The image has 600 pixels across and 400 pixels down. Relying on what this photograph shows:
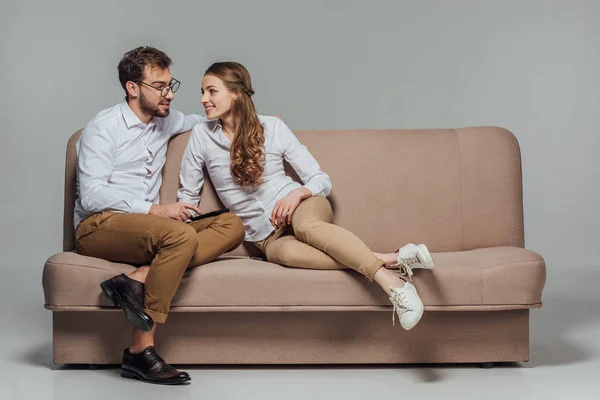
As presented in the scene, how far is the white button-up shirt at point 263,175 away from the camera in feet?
15.8

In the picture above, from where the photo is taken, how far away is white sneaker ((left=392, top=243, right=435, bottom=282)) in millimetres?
4191

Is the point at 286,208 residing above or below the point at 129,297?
above

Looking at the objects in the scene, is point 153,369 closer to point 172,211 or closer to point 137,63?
point 172,211

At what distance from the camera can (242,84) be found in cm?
482

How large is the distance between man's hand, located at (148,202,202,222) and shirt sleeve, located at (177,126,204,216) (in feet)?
0.78

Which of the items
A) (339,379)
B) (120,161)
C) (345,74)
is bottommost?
(339,379)

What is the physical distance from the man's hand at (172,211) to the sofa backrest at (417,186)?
35 centimetres

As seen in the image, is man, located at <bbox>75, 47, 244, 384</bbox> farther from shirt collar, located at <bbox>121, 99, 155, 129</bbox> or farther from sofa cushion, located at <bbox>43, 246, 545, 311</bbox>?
sofa cushion, located at <bbox>43, 246, 545, 311</bbox>

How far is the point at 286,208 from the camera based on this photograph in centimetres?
465

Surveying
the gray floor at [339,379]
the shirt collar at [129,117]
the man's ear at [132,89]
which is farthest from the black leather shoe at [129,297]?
the man's ear at [132,89]

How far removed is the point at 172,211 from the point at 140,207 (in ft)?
0.44

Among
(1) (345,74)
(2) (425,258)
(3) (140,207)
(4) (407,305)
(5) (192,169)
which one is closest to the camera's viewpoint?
(4) (407,305)

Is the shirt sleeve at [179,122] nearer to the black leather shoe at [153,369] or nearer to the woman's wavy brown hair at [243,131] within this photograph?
the woman's wavy brown hair at [243,131]

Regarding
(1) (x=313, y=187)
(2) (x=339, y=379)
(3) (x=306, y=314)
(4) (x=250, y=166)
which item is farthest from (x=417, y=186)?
(2) (x=339, y=379)
